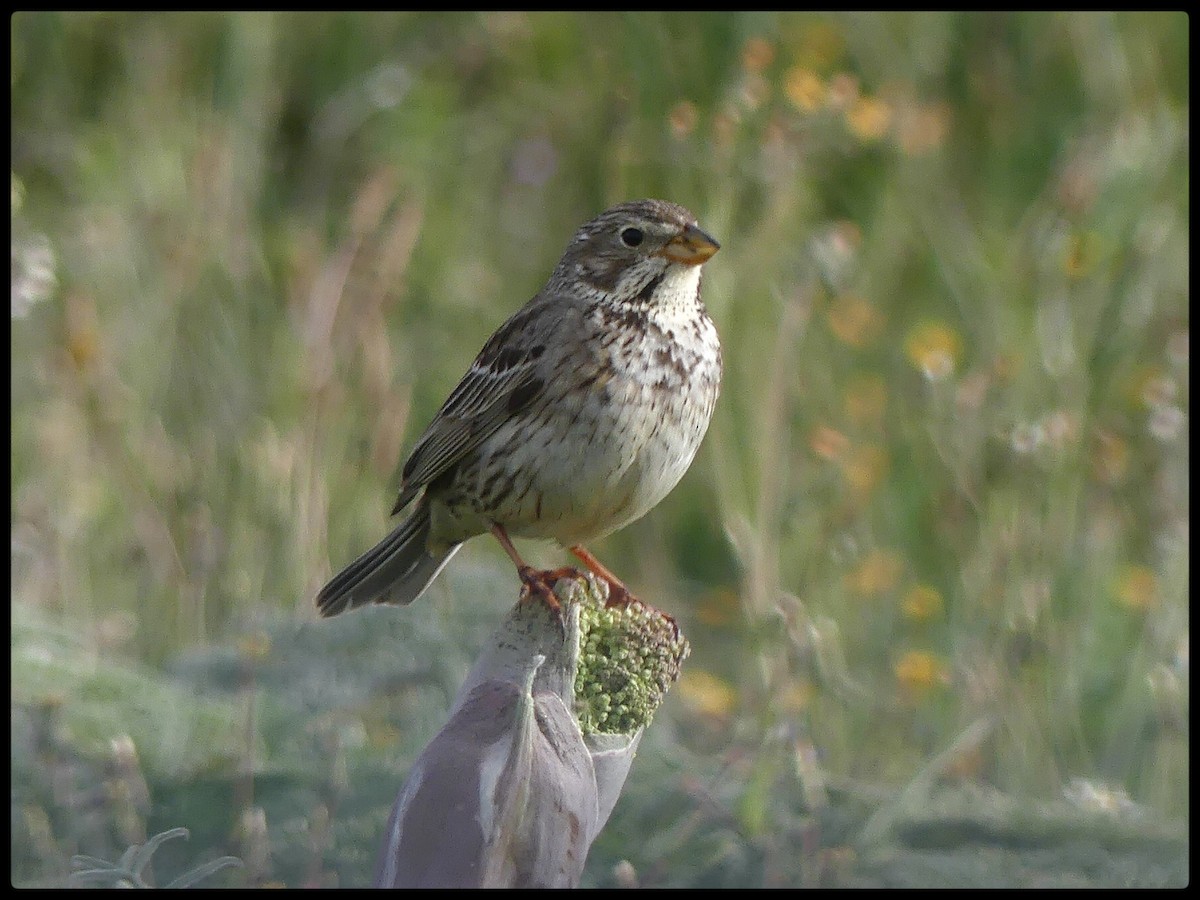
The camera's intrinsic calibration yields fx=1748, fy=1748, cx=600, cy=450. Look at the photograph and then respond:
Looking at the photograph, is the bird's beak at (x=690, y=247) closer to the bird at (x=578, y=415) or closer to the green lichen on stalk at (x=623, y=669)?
the bird at (x=578, y=415)

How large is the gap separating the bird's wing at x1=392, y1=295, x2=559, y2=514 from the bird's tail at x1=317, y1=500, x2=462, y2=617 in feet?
0.25

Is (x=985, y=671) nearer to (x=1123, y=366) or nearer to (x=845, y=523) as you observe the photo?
(x=845, y=523)

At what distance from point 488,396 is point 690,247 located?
0.53 meters

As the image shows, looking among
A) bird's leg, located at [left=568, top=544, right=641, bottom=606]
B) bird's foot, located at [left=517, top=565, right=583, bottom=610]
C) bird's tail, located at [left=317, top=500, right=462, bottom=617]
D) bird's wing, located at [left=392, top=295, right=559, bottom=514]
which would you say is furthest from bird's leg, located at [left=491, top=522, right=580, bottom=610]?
bird's tail, located at [left=317, top=500, right=462, bottom=617]

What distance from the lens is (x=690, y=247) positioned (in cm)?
354

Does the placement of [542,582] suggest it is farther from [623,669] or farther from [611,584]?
[611,584]

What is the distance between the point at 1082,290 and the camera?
197 inches

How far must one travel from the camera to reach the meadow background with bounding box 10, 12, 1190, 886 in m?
3.70

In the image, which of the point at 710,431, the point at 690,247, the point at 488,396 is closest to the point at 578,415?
the point at 488,396

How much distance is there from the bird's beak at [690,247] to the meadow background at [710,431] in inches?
28.0

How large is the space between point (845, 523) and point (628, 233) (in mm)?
1504

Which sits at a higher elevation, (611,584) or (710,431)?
(710,431)

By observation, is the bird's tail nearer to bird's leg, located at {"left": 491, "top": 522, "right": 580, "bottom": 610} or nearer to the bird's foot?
bird's leg, located at {"left": 491, "top": 522, "right": 580, "bottom": 610}

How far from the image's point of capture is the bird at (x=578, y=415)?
3418 millimetres
